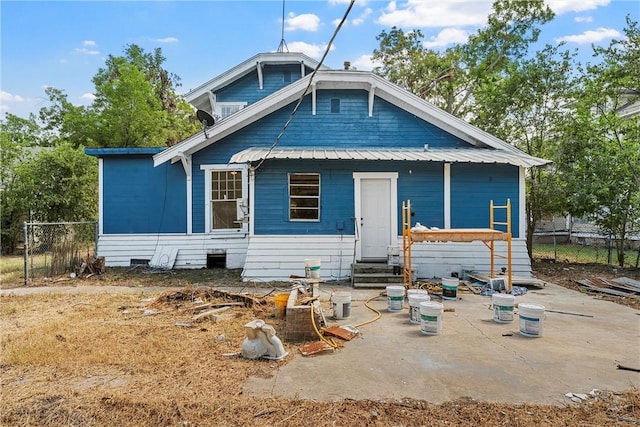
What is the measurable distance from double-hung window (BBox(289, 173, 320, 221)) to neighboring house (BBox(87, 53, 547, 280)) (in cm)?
3

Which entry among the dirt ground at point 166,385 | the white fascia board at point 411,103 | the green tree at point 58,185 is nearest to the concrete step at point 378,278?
the dirt ground at point 166,385

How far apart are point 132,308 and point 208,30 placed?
617 centimetres

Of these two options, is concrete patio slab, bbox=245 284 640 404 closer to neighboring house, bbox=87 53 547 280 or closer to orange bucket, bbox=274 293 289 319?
orange bucket, bbox=274 293 289 319

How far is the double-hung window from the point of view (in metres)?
9.85

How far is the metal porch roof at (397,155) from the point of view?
8.96 meters

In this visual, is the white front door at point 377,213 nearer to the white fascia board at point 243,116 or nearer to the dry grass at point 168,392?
the white fascia board at point 243,116

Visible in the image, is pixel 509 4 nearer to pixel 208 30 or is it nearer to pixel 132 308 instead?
pixel 208 30

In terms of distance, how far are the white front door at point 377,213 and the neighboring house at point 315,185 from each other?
0.03 m

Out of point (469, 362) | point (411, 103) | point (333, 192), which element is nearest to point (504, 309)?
point (469, 362)

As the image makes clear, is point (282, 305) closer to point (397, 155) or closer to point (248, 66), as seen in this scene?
point (397, 155)

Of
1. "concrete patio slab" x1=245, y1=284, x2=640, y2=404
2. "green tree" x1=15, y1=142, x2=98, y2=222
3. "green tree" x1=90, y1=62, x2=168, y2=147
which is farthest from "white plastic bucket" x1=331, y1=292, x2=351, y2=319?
"green tree" x1=90, y1=62, x2=168, y2=147

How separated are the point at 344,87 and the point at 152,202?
22.6ft

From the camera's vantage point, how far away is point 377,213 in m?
9.98

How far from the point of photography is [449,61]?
2116 centimetres
